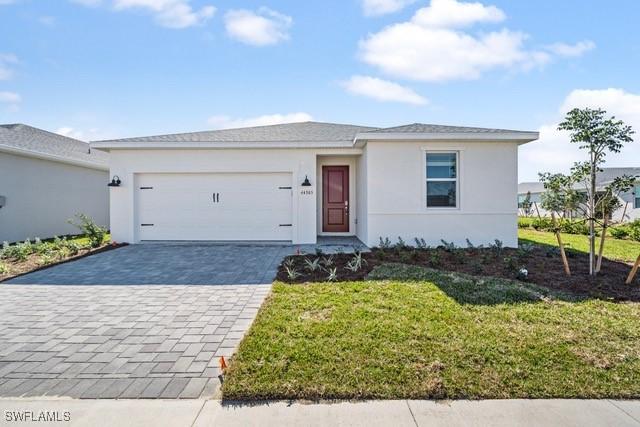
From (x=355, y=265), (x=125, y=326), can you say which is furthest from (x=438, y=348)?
(x=125, y=326)

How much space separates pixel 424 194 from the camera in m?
8.88

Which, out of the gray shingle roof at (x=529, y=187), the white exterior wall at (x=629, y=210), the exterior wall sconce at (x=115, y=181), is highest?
the gray shingle roof at (x=529, y=187)

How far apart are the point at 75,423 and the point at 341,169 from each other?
381 inches

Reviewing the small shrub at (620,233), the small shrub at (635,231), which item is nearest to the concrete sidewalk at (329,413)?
the small shrub at (635,231)

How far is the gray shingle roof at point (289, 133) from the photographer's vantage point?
348 inches

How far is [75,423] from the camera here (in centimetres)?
229

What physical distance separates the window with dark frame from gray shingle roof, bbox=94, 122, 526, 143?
2.34 feet

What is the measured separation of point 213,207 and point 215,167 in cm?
119

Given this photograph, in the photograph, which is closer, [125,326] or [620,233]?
[125,326]

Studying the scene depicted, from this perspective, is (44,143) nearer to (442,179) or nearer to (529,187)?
(442,179)

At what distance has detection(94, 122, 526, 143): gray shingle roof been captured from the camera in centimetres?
883

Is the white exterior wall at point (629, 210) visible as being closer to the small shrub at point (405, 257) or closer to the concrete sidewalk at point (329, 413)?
the small shrub at point (405, 257)

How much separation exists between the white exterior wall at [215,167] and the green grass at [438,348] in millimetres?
5153

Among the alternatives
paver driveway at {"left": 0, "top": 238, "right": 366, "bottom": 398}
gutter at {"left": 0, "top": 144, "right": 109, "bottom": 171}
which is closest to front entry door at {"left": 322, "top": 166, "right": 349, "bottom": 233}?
paver driveway at {"left": 0, "top": 238, "right": 366, "bottom": 398}
